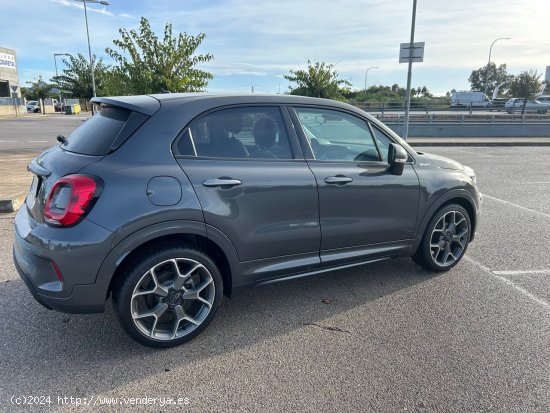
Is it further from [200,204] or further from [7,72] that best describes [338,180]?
[7,72]

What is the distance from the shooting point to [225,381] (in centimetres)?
262

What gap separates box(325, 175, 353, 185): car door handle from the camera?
3357 millimetres

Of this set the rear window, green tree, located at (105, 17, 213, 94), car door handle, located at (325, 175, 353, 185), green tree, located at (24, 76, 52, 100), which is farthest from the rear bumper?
green tree, located at (24, 76, 52, 100)

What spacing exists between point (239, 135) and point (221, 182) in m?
0.47

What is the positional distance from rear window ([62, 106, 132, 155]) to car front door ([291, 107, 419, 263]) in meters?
1.33

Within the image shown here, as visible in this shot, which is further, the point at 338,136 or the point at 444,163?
the point at 444,163

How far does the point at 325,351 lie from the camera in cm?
294

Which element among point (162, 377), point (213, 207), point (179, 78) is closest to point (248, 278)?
point (213, 207)

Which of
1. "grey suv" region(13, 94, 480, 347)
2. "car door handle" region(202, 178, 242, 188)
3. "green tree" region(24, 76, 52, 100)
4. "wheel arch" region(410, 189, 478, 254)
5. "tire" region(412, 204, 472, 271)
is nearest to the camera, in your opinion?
"grey suv" region(13, 94, 480, 347)

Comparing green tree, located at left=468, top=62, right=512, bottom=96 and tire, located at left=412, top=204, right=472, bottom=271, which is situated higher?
green tree, located at left=468, top=62, right=512, bottom=96

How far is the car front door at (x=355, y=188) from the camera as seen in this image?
3.40 metres

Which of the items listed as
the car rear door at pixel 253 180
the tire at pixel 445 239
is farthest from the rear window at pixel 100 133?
the tire at pixel 445 239

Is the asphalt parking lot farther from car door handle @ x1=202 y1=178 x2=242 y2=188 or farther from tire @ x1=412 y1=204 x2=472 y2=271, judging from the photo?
car door handle @ x1=202 y1=178 x2=242 y2=188

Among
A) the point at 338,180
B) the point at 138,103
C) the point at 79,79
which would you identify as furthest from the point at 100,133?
the point at 79,79
